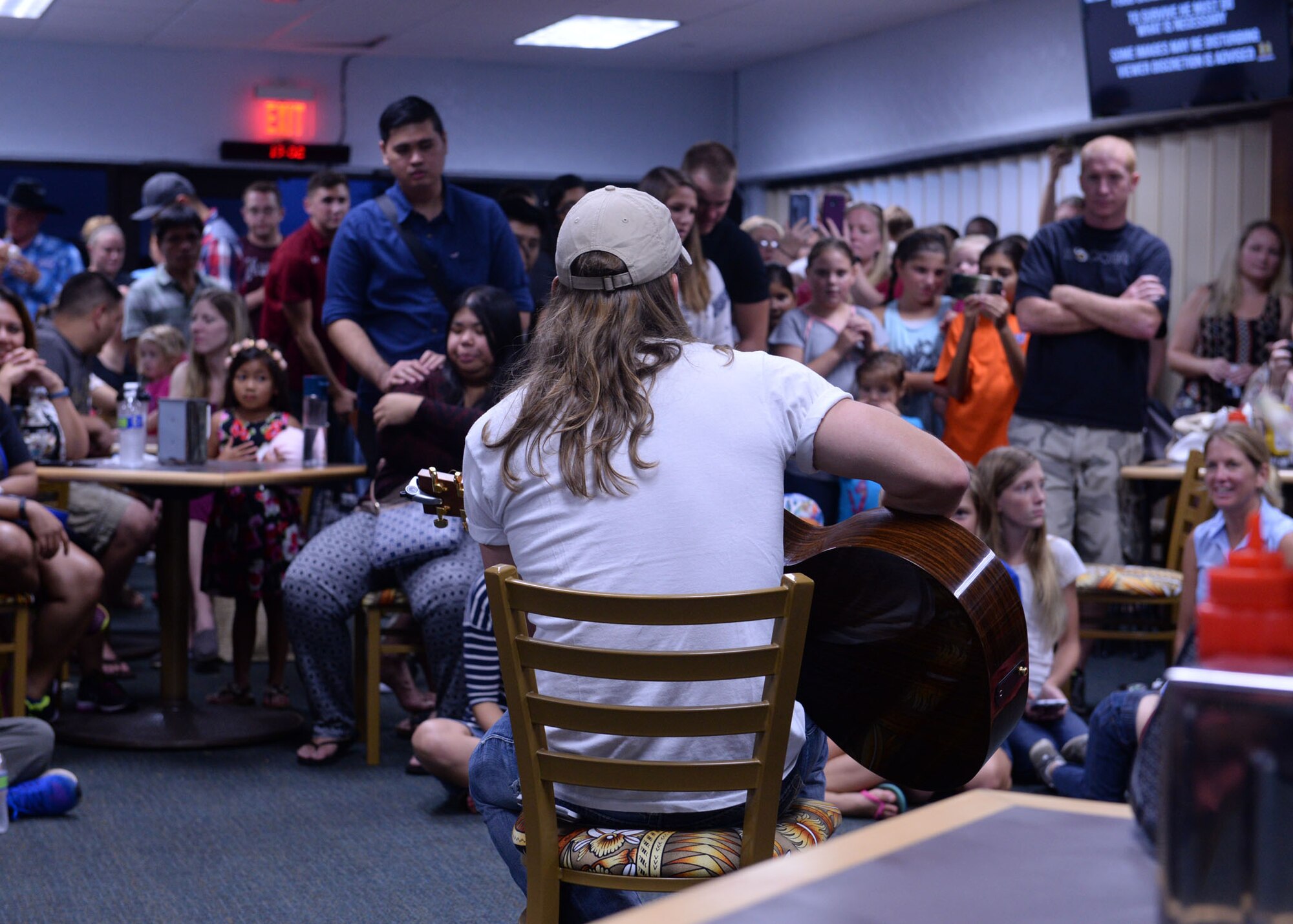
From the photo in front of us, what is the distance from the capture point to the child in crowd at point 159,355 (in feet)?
18.6

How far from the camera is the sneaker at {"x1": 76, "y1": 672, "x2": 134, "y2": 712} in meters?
4.27

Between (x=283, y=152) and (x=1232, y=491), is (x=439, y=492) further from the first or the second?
(x=283, y=152)

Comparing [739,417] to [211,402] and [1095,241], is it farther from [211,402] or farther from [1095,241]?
[211,402]

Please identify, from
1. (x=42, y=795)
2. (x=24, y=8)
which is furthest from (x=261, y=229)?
(x=42, y=795)

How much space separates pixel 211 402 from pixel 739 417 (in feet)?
12.0

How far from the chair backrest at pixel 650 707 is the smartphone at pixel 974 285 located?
10.9 ft

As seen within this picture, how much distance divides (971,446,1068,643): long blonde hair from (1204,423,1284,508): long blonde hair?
617 mm

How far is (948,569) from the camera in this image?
1737 millimetres

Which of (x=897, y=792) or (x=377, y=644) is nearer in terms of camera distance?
(x=897, y=792)

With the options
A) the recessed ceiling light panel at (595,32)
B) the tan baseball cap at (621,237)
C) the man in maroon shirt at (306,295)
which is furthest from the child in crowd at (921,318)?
the recessed ceiling light panel at (595,32)

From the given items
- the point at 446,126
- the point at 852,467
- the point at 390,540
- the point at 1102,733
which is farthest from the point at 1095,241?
the point at 446,126

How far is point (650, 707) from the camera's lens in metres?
1.54

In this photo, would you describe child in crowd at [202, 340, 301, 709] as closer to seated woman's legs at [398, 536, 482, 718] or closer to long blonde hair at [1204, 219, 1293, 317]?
seated woman's legs at [398, 536, 482, 718]

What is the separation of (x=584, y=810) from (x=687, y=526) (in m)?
0.36
